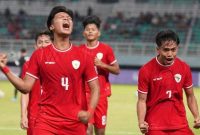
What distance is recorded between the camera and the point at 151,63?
7.96 m

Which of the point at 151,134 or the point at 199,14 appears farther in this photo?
the point at 199,14

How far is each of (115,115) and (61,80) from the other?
1177 centimetres

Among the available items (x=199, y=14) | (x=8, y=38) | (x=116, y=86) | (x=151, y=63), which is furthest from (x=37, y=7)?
(x=151, y=63)

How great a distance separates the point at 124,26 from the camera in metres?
41.5

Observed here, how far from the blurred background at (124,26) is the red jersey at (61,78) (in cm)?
2338

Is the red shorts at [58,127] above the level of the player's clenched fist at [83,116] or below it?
below

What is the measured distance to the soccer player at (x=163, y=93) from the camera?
7855mm

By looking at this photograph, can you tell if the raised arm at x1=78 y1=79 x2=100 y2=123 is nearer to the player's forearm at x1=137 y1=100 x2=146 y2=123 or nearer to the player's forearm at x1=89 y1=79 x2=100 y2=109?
the player's forearm at x1=89 y1=79 x2=100 y2=109

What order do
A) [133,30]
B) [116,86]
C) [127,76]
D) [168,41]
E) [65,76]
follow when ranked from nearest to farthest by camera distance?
[65,76] → [168,41] → [116,86] → [127,76] → [133,30]

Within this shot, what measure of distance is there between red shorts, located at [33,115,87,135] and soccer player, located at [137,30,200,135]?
39.8 inches

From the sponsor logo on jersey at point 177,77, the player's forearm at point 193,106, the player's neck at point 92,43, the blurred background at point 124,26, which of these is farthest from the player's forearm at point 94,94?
the blurred background at point 124,26

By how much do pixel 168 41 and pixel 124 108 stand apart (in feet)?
43.3

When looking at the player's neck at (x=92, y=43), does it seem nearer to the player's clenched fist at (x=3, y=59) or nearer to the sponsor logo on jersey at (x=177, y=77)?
the sponsor logo on jersey at (x=177, y=77)

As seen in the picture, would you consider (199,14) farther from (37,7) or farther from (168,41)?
(168,41)
